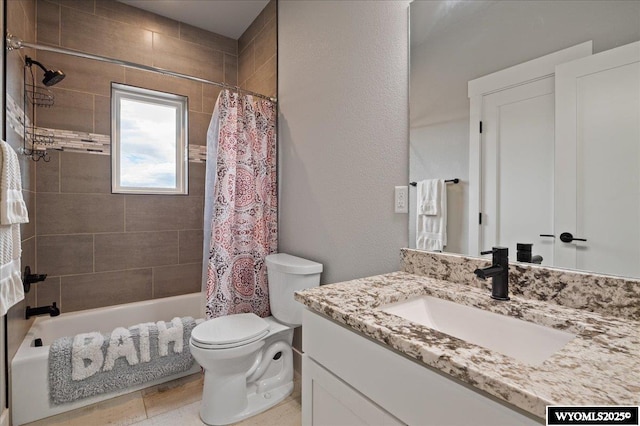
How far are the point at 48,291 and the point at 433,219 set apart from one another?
269cm

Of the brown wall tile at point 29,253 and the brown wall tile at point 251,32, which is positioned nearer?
the brown wall tile at point 29,253

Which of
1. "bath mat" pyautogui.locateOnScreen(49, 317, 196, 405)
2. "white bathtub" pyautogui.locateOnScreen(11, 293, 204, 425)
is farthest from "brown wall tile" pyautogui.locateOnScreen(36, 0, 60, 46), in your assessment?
"bath mat" pyautogui.locateOnScreen(49, 317, 196, 405)

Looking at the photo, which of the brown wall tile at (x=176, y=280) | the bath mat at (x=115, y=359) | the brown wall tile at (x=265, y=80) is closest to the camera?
the bath mat at (x=115, y=359)

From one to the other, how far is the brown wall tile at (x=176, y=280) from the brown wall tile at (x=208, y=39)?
6.84 ft

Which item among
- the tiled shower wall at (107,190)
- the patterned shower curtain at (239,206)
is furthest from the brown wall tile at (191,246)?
the patterned shower curtain at (239,206)

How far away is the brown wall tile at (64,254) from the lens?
2.16 m

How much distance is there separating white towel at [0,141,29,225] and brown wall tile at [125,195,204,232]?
1.25 m

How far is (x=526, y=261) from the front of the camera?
3.21 ft

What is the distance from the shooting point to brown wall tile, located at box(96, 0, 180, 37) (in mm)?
2383

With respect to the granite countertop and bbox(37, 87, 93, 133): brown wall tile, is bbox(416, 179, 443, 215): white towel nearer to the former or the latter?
the granite countertop

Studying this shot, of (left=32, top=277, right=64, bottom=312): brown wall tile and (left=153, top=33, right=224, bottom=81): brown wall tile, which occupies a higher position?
(left=153, top=33, right=224, bottom=81): brown wall tile

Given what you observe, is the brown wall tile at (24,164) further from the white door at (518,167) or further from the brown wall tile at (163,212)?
the white door at (518,167)

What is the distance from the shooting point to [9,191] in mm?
1164

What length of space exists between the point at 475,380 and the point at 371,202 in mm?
1061
